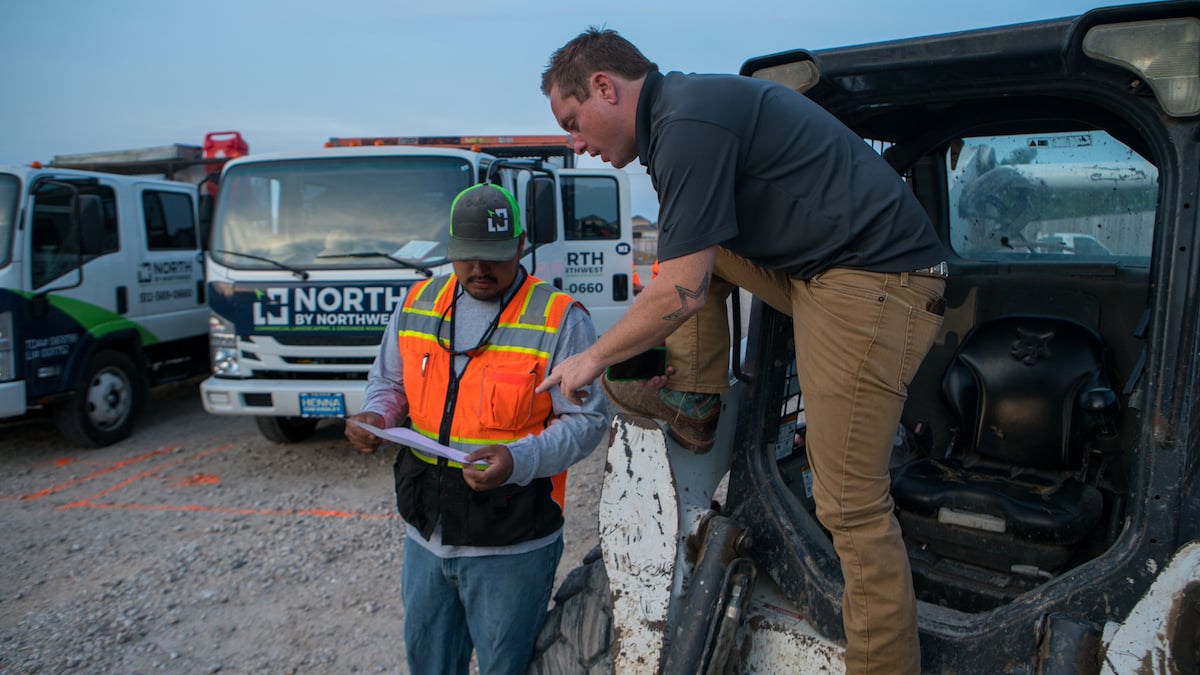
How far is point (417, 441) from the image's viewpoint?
2203mm

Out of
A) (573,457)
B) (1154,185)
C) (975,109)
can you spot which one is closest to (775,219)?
(573,457)

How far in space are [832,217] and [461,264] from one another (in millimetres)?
1090

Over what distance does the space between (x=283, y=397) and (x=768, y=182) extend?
4.85m

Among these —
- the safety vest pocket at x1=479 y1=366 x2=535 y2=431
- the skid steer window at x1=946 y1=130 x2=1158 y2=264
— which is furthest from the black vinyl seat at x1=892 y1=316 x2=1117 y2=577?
the safety vest pocket at x1=479 y1=366 x2=535 y2=431

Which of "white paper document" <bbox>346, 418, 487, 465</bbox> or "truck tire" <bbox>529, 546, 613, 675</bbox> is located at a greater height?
"white paper document" <bbox>346, 418, 487, 465</bbox>

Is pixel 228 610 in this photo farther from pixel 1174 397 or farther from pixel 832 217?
pixel 1174 397

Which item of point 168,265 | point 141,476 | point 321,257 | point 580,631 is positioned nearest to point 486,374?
point 580,631

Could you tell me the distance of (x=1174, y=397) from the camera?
1763mm

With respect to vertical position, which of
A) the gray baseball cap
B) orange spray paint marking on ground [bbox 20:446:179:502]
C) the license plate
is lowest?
orange spray paint marking on ground [bbox 20:446:179:502]

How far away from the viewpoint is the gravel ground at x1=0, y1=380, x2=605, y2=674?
355 cm

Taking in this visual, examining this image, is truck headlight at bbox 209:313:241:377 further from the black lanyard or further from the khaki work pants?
the khaki work pants

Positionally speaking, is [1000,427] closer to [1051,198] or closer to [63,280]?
[1051,198]

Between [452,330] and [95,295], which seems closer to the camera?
[452,330]

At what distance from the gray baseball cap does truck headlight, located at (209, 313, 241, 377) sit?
4.22 metres
